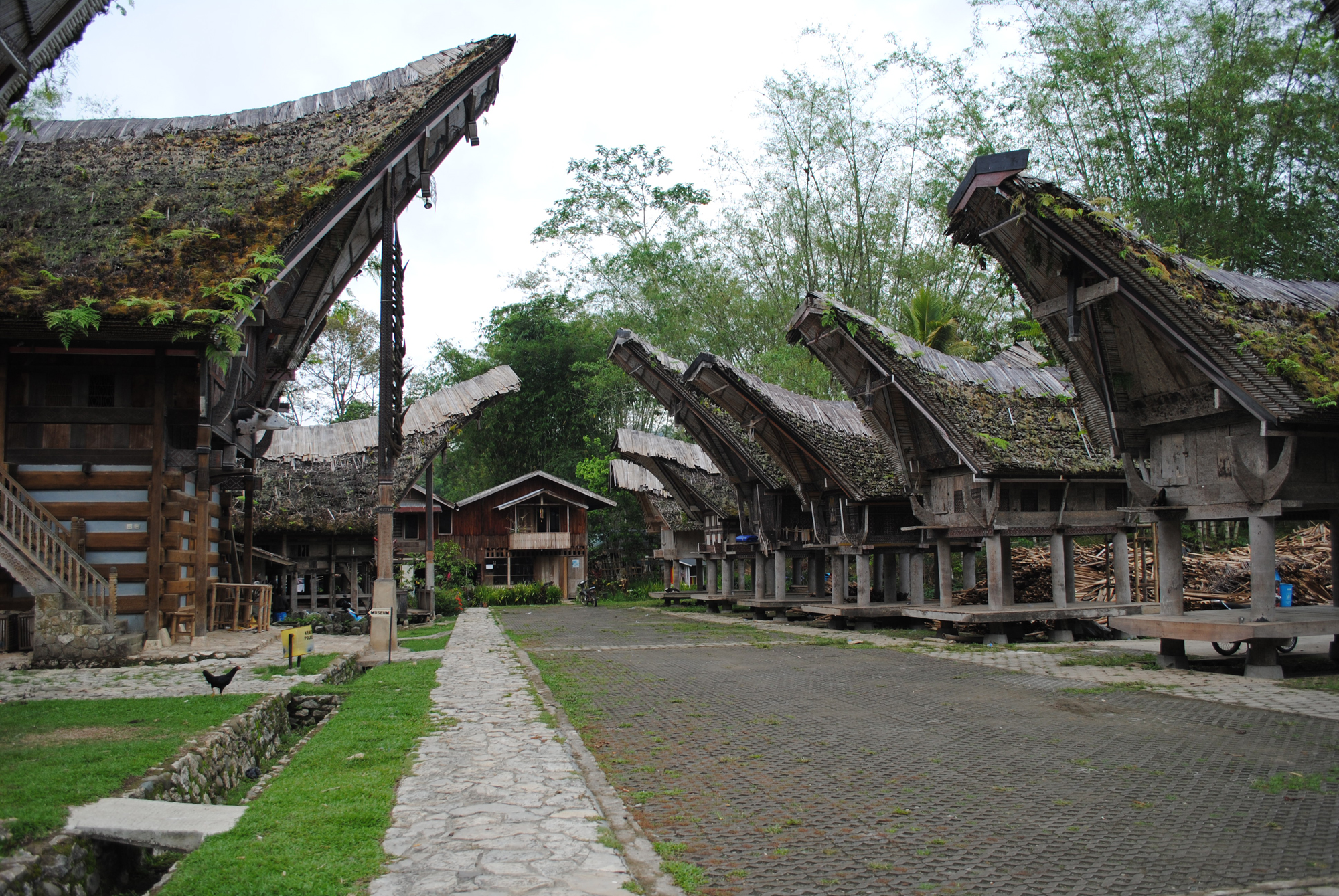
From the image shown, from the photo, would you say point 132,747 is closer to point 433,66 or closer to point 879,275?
point 433,66

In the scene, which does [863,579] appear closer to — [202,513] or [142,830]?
[202,513]

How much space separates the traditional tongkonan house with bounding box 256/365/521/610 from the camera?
24.7 metres

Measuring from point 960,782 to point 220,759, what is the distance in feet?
19.3

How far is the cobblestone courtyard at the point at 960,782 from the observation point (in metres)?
4.64

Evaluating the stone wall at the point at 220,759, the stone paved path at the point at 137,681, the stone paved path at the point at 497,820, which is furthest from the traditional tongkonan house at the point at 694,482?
the stone paved path at the point at 497,820

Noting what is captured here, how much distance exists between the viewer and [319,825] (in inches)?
203

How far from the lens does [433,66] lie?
60.8 ft

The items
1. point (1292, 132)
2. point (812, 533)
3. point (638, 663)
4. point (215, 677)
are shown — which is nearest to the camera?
point (215, 677)

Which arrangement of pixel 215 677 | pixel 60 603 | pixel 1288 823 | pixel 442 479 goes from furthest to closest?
pixel 442 479 < pixel 60 603 < pixel 215 677 < pixel 1288 823

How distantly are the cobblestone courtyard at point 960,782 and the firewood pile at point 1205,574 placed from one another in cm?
997

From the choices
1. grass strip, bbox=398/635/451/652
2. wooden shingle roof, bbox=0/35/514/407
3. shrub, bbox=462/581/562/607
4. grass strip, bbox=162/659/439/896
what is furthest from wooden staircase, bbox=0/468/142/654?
shrub, bbox=462/581/562/607

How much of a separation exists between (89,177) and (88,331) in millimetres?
5602

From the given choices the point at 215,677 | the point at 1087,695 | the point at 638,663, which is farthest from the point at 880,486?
the point at 215,677

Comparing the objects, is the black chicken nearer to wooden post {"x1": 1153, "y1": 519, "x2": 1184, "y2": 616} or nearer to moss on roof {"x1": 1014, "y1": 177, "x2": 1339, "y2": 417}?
moss on roof {"x1": 1014, "y1": 177, "x2": 1339, "y2": 417}
